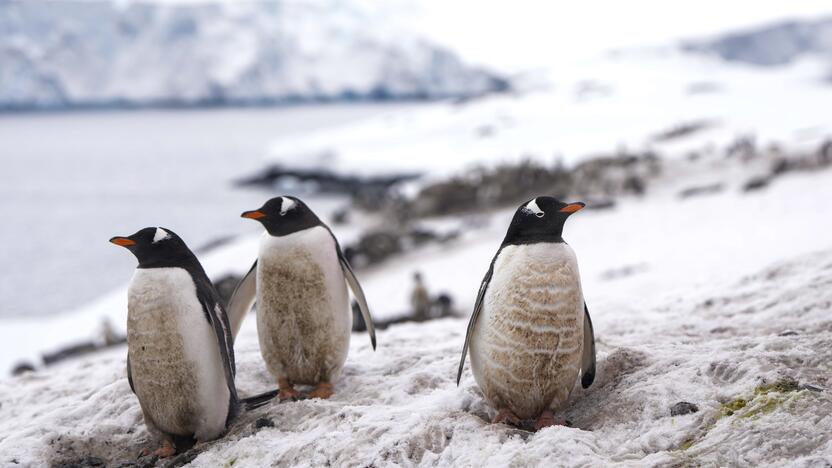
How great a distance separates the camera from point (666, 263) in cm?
857

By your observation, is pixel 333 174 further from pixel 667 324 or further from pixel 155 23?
pixel 155 23

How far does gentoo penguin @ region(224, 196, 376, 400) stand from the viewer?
Answer: 347 centimetres

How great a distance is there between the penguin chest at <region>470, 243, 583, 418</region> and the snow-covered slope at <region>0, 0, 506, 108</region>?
2238 inches

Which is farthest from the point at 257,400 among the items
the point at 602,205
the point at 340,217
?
the point at 340,217

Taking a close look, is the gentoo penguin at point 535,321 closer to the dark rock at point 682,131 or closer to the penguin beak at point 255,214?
the penguin beak at point 255,214

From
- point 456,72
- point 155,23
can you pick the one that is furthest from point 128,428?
point 155,23

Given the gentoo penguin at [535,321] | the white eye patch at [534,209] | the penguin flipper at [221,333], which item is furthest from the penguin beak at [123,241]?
the white eye patch at [534,209]

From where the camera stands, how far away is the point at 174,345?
311 cm

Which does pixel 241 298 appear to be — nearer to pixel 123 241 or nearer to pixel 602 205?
pixel 123 241

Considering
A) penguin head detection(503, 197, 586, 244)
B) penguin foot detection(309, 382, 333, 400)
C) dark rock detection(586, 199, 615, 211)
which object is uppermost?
penguin head detection(503, 197, 586, 244)

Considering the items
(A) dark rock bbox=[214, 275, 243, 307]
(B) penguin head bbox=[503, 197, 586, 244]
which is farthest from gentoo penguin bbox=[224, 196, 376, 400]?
(A) dark rock bbox=[214, 275, 243, 307]

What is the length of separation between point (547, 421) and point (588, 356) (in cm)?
38

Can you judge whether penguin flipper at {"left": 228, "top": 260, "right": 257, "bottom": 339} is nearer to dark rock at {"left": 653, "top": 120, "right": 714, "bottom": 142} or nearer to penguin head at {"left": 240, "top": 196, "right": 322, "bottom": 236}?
penguin head at {"left": 240, "top": 196, "right": 322, "bottom": 236}

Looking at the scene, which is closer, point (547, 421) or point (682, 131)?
point (547, 421)
